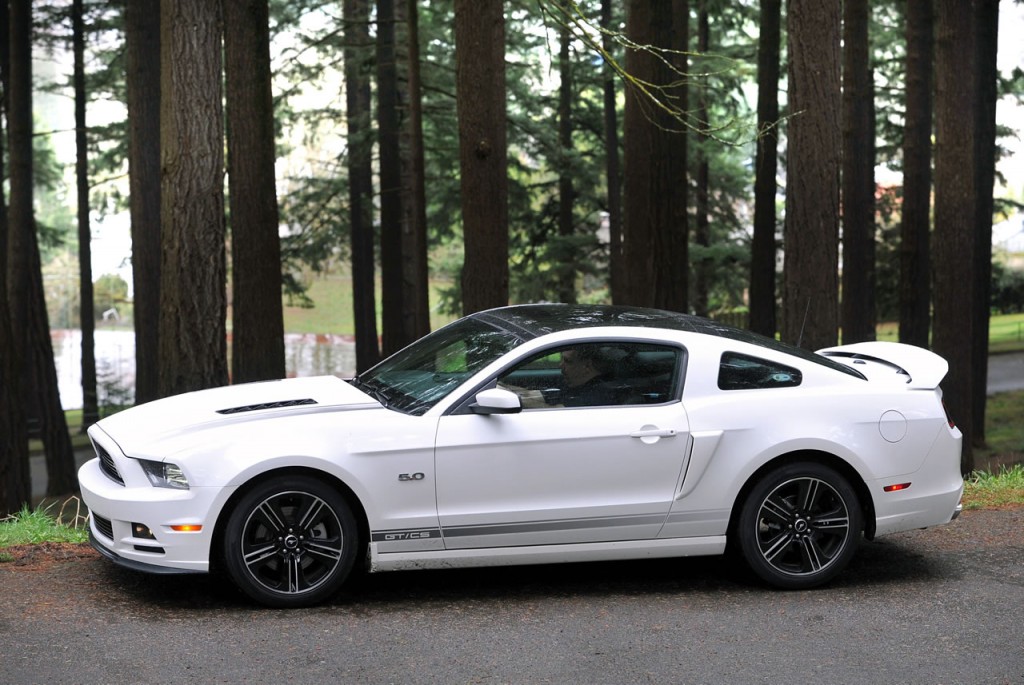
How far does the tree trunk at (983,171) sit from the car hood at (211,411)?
16502 millimetres

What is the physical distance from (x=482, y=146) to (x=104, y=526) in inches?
258

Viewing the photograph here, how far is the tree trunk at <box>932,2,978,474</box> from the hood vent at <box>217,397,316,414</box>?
11.5m

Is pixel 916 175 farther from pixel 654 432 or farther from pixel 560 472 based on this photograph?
pixel 560 472

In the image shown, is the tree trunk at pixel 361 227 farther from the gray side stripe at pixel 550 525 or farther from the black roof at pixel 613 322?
the gray side stripe at pixel 550 525

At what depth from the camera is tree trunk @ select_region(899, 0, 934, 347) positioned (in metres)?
20.6

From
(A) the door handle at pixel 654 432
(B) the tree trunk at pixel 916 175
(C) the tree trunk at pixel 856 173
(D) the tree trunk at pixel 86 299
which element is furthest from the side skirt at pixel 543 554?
(D) the tree trunk at pixel 86 299

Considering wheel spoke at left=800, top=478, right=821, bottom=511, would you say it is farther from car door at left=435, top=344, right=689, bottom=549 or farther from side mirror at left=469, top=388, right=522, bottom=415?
side mirror at left=469, top=388, right=522, bottom=415

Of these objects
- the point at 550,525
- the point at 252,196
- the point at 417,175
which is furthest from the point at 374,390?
the point at 417,175

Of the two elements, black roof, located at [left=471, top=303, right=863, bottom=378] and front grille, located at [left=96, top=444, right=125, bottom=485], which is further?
black roof, located at [left=471, top=303, right=863, bottom=378]

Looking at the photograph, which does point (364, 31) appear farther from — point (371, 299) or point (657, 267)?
point (657, 267)

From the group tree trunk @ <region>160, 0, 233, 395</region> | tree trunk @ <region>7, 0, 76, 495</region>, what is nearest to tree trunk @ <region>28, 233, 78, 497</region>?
tree trunk @ <region>7, 0, 76, 495</region>

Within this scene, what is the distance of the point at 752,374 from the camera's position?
6762 millimetres

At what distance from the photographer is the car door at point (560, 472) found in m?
6.19

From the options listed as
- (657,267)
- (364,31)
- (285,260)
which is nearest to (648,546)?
(657,267)
